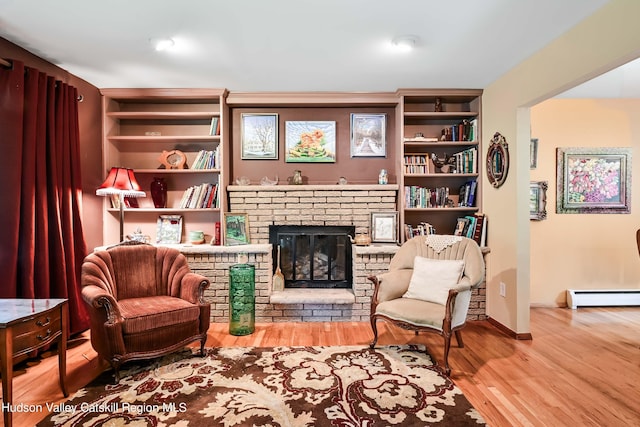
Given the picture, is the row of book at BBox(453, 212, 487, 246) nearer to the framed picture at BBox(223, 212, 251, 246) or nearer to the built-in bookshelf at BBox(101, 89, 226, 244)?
the framed picture at BBox(223, 212, 251, 246)

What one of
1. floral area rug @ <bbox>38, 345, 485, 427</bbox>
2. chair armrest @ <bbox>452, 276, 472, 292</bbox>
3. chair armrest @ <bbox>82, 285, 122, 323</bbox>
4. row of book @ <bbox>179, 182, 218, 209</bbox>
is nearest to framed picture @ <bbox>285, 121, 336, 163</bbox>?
row of book @ <bbox>179, 182, 218, 209</bbox>

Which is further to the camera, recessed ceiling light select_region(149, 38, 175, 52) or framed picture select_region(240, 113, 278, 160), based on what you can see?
framed picture select_region(240, 113, 278, 160)

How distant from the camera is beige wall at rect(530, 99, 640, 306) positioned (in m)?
4.20

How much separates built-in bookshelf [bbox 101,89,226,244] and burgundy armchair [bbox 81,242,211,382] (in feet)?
3.31

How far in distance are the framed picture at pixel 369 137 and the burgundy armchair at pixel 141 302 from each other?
2.29 meters

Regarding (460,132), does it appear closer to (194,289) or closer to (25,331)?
(194,289)

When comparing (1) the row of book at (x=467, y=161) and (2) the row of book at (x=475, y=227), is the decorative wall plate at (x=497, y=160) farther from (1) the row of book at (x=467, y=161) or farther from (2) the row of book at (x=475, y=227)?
(2) the row of book at (x=475, y=227)

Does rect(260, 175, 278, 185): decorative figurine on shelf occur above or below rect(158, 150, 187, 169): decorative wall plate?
below

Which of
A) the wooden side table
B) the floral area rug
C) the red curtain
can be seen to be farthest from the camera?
the red curtain

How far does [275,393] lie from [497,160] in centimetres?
297

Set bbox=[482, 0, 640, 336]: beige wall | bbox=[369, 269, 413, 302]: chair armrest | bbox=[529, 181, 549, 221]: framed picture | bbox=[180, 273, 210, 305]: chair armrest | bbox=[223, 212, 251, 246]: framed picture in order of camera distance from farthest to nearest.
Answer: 1. bbox=[529, 181, 549, 221]: framed picture
2. bbox=[223, 212, 251, 246]: framed picture
3. bbox=[369, 269, 413, 302]: chair armrest
4. bbox=[180, 273, 210, 305]: chair armrest
5. bbox=[482, 0, 640, 336]: beige wall

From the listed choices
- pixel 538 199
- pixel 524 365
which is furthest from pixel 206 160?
pixel 538 199

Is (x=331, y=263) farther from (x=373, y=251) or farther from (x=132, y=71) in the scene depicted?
(x=132, y=71)

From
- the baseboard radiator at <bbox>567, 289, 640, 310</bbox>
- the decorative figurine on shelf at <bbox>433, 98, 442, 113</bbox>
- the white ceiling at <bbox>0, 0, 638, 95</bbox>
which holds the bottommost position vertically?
the baseboard radiator at <bbox>567, 289, 640, 310</bbox>
